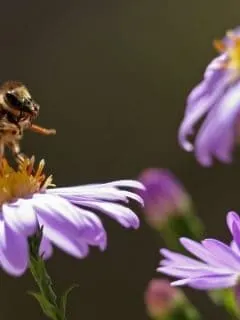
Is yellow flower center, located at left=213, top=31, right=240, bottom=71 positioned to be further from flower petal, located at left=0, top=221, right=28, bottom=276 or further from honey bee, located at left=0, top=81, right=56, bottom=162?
flower petal, located at left=0, top=221, right=28, bottom=276

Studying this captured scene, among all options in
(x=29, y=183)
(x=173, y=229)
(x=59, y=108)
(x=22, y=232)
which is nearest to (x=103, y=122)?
(x=59, y=108)

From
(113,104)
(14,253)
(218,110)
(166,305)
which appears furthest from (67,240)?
(113,104)

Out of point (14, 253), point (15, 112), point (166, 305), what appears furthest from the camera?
point (166, 305)

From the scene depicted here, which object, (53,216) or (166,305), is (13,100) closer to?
(53,216)

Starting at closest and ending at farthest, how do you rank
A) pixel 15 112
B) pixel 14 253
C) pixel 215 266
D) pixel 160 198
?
1. pixel 14 253
2. pixel 215 266
3. pixel 15 112
4. pixel 160 198

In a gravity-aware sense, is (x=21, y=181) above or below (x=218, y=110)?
below

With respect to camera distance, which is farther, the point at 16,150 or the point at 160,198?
the point at 160,198

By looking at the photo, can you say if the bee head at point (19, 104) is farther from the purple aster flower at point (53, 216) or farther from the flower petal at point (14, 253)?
the flower petal at point (14, 253)

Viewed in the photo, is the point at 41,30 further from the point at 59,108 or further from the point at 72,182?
the point at 72,182
